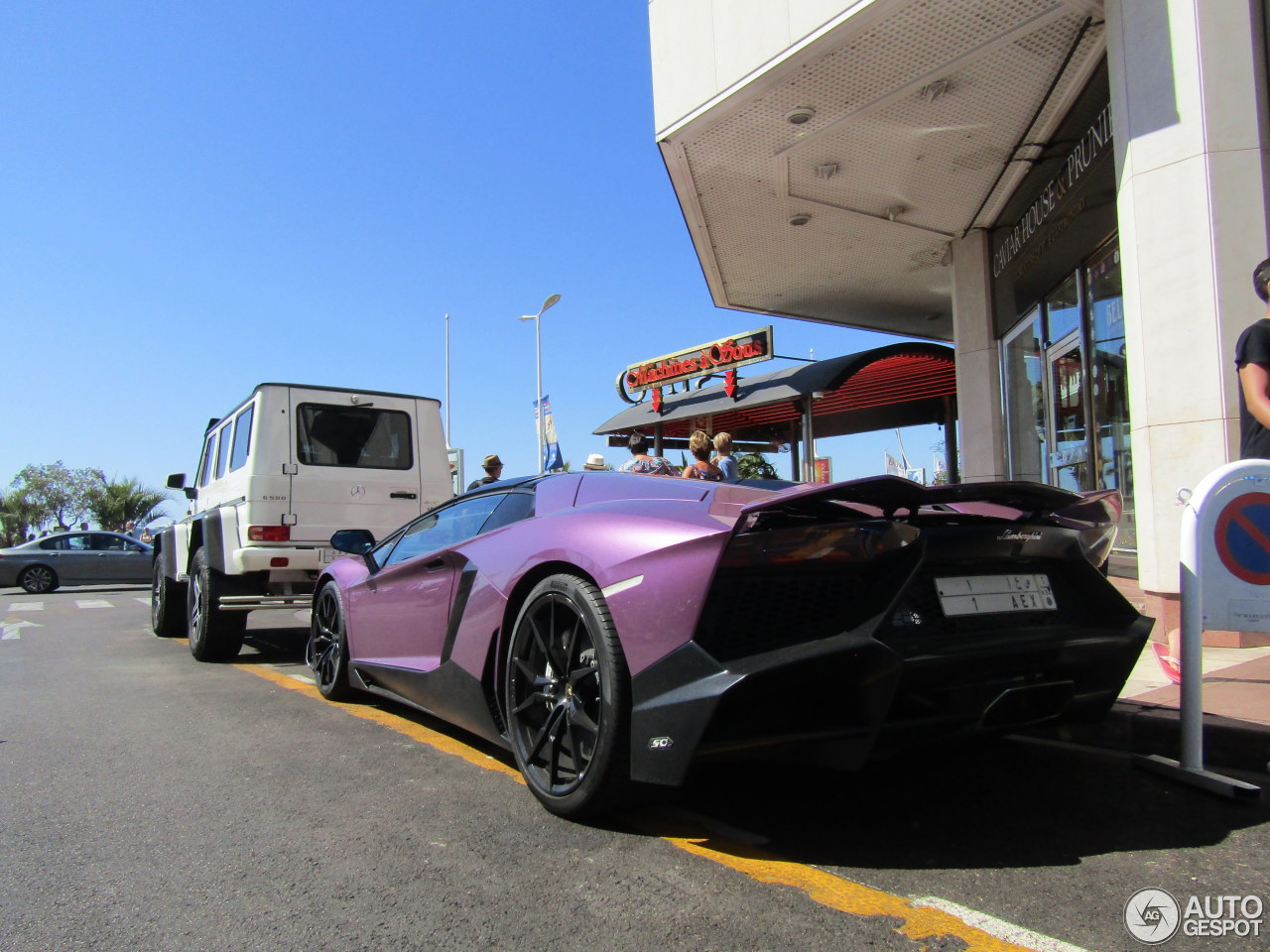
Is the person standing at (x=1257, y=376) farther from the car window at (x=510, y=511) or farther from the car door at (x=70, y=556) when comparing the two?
the car door at (x=70, y=556)

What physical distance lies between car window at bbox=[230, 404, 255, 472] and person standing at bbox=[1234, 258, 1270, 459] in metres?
6.28

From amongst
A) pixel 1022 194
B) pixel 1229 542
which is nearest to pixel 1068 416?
pixel 1022 194

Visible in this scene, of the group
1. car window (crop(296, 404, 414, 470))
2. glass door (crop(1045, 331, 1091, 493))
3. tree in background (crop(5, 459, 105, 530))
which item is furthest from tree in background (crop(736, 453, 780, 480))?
Result: tree in background (crop(5, 459, 105, 530))

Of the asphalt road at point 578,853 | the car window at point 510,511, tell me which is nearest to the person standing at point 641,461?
the car window at point 510,511

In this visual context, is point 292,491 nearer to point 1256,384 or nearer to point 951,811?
point 951,811

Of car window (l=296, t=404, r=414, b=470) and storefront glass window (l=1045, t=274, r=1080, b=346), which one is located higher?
storefront glass window (l=1045, t=274, r=1080, b=346)

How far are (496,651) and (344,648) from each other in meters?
1.91

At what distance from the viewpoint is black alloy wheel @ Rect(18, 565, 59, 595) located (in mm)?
18281

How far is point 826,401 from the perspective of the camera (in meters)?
17.0

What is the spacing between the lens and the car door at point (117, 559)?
19.0 meters

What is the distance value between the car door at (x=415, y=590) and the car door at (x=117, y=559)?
56.4ft

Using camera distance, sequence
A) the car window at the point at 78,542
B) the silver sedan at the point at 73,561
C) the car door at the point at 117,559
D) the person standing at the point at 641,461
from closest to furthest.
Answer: the person standing at the point at 641,461 → the silver sedan at the point at 73,561 → the car window at the point at 78,542 → the car door at the point at 117,559

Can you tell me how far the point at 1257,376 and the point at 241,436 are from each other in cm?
665

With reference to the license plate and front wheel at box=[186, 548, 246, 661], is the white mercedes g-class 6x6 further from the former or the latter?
the license plate
